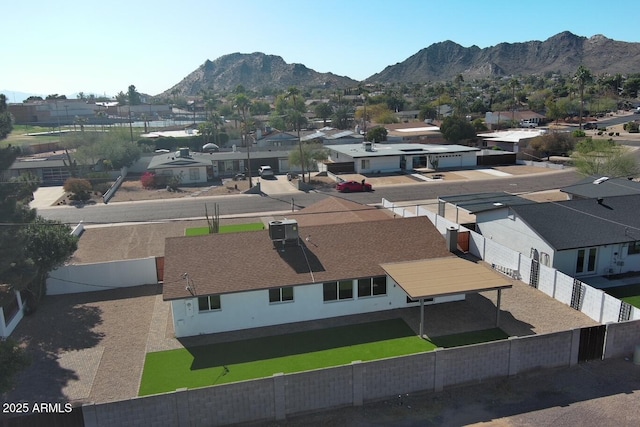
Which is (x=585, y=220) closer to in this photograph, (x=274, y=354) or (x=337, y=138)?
(x=274, y=354)

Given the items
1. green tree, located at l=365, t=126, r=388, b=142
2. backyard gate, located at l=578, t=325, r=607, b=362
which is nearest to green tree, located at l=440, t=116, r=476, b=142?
green tree, located at l=365, t=126, r=388, b=142

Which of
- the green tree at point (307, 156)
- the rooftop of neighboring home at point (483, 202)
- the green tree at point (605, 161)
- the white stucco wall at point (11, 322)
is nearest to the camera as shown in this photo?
the white stucco wall at point (11, 322)

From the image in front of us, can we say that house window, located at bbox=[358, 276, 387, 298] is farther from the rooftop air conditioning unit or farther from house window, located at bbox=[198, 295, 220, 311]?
house window, located at bbox=[198, 295, 220, 311]

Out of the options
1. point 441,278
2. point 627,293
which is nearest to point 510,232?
point 627,293

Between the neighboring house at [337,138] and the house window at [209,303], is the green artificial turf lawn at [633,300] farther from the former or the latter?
the neighboring house at [337,138]

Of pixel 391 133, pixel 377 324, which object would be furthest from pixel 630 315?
pixel 391 133

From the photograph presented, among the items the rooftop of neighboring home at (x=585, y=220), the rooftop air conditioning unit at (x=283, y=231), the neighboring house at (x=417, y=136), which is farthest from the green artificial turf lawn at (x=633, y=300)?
the neighboring house at (x=417, y=136)

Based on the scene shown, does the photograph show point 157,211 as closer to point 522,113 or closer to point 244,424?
point 244,424
